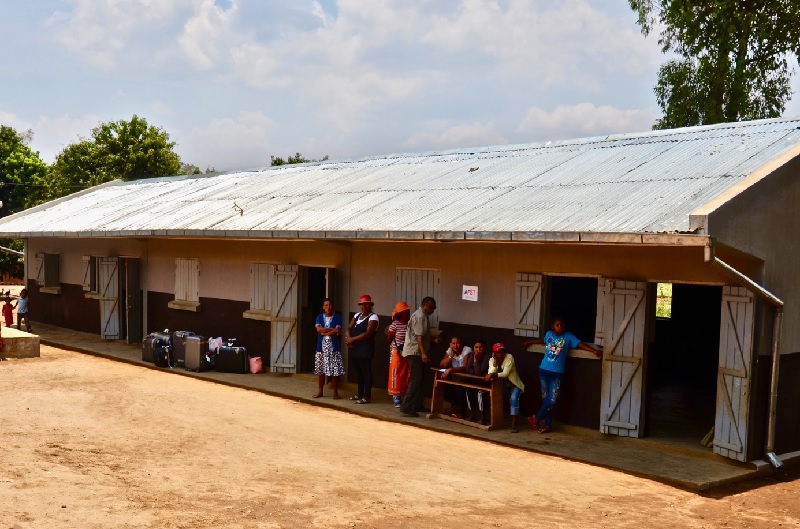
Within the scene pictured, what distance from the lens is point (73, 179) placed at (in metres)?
42.3

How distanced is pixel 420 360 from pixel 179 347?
5568 mm

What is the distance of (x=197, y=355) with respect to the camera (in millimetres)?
14547

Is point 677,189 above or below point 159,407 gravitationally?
above

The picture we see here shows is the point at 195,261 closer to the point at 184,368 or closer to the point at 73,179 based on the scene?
the point at 184,368

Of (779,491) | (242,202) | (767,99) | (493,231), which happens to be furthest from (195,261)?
(767,99)

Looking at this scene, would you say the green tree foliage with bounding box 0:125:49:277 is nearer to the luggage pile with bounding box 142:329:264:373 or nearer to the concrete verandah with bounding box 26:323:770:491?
the luggage pile with bounding box 142:329:264:373

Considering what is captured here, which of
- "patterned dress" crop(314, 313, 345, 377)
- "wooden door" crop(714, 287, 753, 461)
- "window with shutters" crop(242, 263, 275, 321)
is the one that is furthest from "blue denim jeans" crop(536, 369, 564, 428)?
"window with shutters" crop(242, 263, 275, 321)

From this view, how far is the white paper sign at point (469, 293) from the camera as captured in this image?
36.5 ft

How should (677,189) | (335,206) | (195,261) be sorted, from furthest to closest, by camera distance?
(195,261) < (335,206) < (677,189)

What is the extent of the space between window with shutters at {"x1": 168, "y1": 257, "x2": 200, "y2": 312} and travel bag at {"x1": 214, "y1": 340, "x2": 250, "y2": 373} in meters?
1.67

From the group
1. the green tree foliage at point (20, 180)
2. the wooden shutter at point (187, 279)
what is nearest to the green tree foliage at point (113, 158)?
the green tree foliage at point (20, 180)

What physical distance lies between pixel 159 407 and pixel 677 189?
274 inches

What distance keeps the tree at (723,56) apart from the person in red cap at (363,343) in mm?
13365

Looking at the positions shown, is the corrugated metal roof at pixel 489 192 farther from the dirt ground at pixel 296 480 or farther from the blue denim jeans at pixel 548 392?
the dirt ground at pixel 296 480
